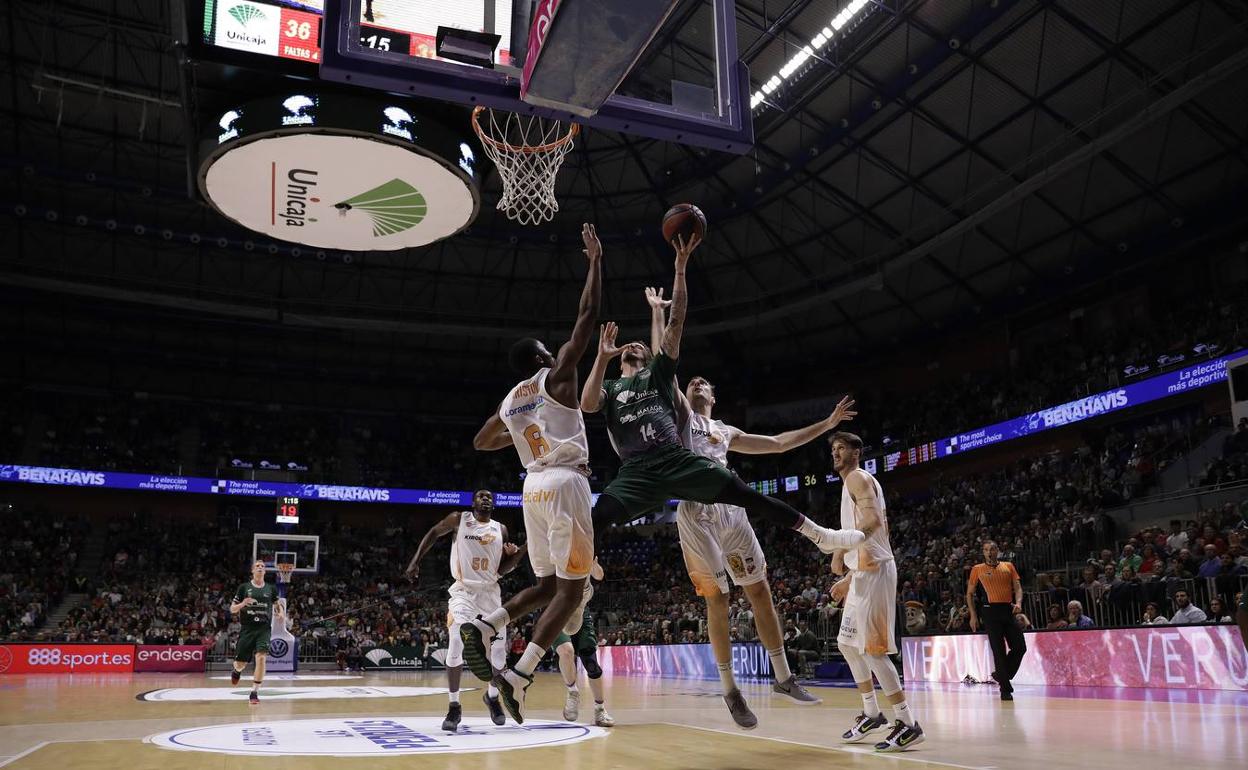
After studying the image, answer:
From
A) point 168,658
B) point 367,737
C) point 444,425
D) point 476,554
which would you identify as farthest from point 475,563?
point 444,425

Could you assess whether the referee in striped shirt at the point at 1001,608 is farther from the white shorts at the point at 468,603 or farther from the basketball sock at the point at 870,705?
the white shorts at the point at 468,603

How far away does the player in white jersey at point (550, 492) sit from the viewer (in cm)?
580

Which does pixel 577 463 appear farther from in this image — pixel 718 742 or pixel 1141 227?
pixel 1141 227

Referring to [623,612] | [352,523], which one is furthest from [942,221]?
[352,523]

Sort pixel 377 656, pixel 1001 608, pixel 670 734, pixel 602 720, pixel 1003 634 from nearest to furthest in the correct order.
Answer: pixel 670 734, pixel 602 720, pixel 1001 608, pixel 1003 634, pixel 377 656

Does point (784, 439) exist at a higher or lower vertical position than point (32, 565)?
higher

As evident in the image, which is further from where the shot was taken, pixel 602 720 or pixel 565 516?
pixel 602 720

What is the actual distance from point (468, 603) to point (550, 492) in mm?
3223

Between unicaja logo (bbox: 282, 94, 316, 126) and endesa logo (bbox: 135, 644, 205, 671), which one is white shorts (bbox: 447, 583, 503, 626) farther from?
endesa logo (bbox: 135, 644, 205, 671)

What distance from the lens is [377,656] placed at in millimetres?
26750

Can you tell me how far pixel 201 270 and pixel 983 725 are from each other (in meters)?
30.8

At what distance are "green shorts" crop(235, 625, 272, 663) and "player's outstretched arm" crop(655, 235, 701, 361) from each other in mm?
9068

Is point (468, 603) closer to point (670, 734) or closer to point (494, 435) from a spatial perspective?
point (670, 734)

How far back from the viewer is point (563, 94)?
7215 millimetres
